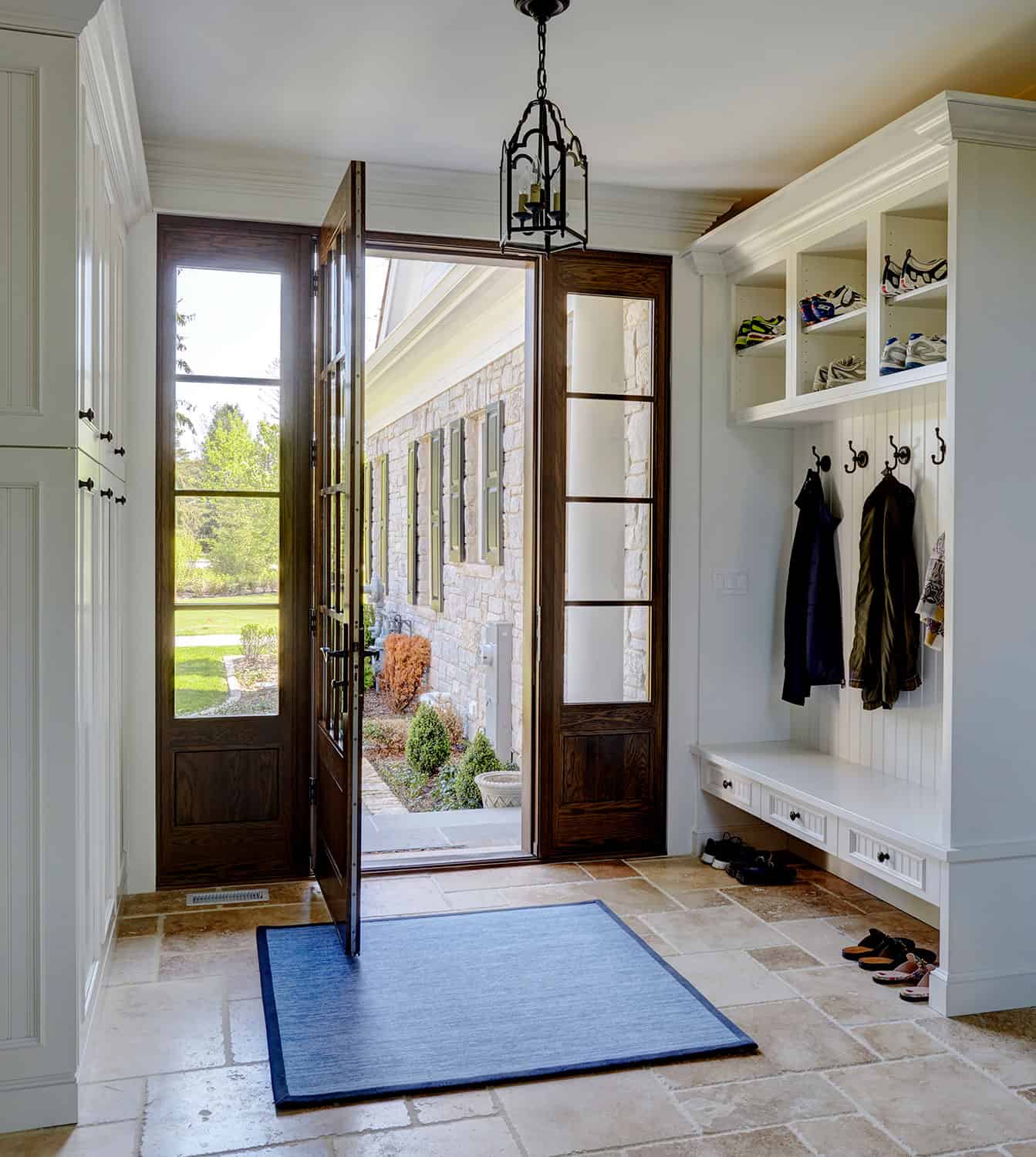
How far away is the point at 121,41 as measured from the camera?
2.76 m

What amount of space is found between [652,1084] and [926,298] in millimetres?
2474

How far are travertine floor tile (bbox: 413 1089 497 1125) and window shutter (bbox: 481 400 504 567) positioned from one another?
3985mm

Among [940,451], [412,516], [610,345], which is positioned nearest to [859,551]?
[940,451]

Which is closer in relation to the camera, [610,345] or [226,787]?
[226,787]

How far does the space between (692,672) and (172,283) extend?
263 cm

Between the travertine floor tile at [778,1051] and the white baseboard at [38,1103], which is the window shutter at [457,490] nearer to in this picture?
the travertine floor tile at [778,1051]

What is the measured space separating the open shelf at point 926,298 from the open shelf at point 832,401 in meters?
0.23

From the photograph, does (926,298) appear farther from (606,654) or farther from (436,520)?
(436,520)

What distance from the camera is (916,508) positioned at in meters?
3.94

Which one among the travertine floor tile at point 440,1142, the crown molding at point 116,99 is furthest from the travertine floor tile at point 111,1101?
the crown molding at point 116,99

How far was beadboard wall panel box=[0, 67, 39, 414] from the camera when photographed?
2400 millimetres

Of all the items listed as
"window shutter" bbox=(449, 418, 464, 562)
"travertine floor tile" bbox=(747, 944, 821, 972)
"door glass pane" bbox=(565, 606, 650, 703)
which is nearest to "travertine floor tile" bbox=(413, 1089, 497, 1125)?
"travertine floor tile" bbox=(747, 944, 821, 972)

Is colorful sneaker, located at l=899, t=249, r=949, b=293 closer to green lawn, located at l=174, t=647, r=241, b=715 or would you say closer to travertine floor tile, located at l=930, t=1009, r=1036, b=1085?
travertine floor tile, located at l=930, t=1009, r=1036, b=1085

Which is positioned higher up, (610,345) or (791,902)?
(610,345)
